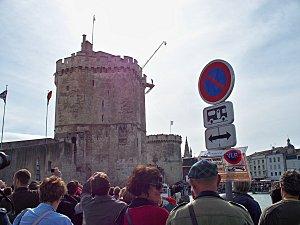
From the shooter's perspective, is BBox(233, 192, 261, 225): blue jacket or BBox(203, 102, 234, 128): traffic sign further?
BBox(233, 192, 261, 225): blue jacket

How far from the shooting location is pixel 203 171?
2965mm

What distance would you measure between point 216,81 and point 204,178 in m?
2.77

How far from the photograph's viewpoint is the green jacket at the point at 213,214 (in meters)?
2.71

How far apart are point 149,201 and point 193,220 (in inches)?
34.9

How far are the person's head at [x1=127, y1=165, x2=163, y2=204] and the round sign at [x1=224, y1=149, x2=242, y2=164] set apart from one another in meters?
1.91

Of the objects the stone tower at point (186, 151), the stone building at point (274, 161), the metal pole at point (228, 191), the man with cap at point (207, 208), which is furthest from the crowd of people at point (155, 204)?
the stone building at point (274, 161)

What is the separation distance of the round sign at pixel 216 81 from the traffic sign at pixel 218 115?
120 millimetres

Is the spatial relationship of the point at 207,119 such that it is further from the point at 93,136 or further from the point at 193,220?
the point at 93,136

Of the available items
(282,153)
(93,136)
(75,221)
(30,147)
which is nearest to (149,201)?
(75,221)

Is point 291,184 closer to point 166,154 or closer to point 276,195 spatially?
point 276,195

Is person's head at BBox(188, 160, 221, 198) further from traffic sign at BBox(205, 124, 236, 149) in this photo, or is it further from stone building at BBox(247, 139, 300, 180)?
stone building at BBox(247, 139, 300, 180)

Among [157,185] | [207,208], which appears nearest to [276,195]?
[157,185]

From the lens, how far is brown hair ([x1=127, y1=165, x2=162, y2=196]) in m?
3.65

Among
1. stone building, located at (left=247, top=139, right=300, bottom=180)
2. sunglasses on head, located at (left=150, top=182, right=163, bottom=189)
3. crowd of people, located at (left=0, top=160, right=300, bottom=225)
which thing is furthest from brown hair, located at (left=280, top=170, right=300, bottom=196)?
stone building, located at (left=247, top=139, right=300, bottom=180)
